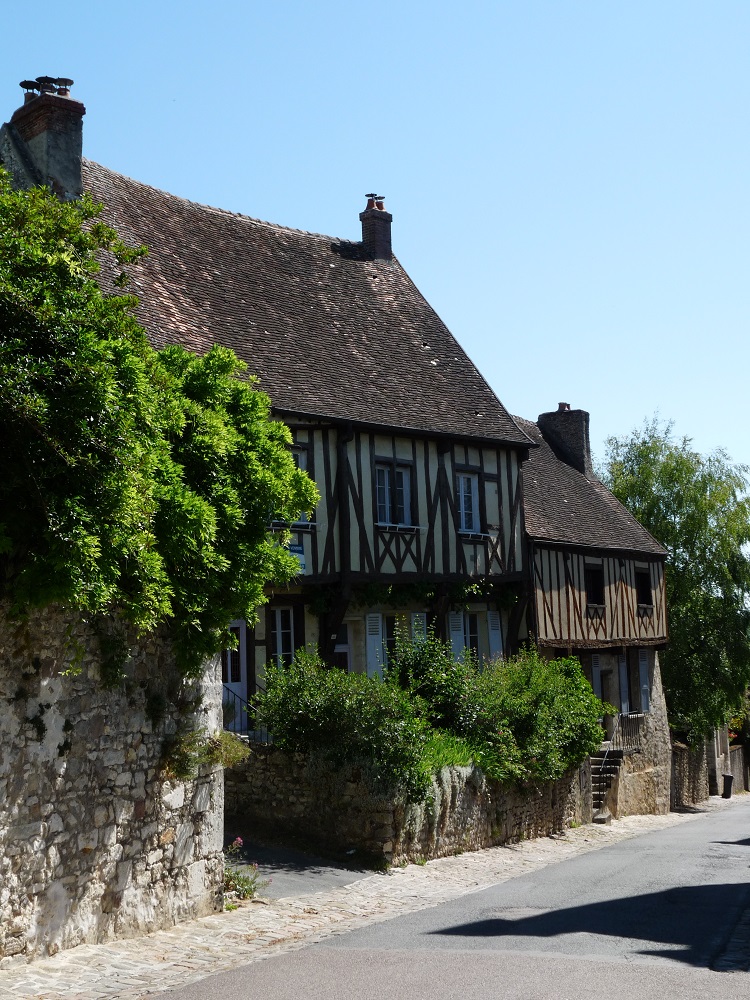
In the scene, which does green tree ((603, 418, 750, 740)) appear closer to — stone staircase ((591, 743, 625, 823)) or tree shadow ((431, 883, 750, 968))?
stone staircase ((591, 743, 625, 823))

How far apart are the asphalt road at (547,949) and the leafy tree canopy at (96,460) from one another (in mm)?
2760

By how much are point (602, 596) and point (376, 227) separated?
9323mm

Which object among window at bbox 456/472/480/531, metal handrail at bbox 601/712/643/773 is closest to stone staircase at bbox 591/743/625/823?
metal handrail at bbox 601/712/643/773

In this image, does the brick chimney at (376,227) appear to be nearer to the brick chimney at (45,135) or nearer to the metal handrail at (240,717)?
the brick chimney at (45,135)

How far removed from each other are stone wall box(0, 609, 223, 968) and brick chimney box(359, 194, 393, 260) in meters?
13.7

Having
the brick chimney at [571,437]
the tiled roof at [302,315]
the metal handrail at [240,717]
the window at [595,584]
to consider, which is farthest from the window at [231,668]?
the brick chimney at [571,437]

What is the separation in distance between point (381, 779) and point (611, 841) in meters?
6.46

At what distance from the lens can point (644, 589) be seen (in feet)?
86.9

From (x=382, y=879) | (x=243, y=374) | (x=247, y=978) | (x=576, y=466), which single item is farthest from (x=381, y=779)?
(x=576, y=466)

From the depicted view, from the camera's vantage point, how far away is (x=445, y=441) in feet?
61.5

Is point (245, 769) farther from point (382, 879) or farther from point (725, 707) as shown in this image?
point (725, 707)

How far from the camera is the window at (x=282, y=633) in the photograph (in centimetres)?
1695

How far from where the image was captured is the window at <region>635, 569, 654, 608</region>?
2613cm

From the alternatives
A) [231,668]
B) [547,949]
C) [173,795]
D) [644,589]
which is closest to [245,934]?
[173,795]
